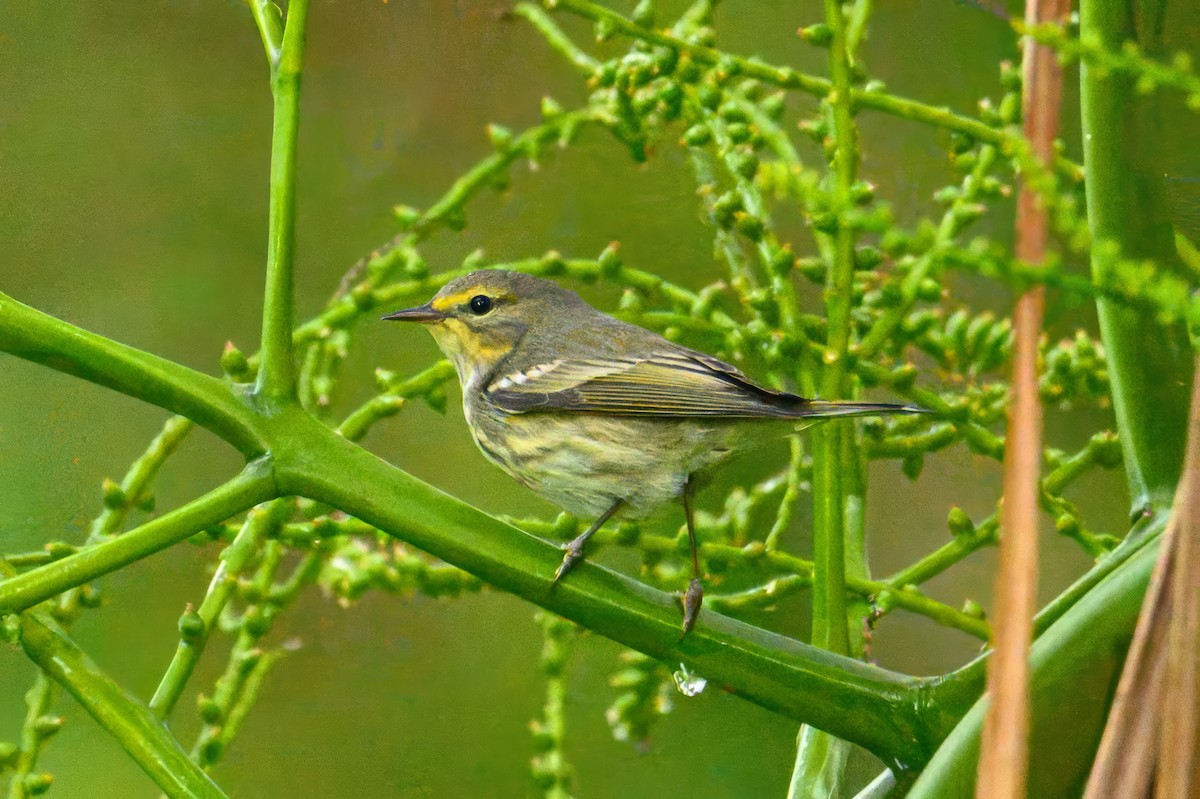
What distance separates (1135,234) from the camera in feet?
2.19

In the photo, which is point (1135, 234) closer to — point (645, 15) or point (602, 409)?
point (645, 15)

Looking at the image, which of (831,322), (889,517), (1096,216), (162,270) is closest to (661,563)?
(831,322)

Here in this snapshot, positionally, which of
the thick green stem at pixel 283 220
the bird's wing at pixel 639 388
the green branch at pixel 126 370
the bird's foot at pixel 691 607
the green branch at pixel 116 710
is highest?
the bird's wing at pixel 639 388

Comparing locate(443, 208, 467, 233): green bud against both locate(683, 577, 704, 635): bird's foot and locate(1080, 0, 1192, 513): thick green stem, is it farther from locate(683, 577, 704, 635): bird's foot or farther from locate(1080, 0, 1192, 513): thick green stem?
locate(1080, 0, 1192, 513): thick green stem

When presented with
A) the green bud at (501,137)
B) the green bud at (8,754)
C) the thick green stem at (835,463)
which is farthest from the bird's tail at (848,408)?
the green bud at (8,754)

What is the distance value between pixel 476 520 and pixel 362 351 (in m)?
0.81

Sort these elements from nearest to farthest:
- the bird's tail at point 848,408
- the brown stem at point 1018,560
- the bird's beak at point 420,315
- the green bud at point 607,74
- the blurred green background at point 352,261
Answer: the brown stem at point 1018,560
the bird's tail at point 848,408
the green bud at point 607,74
the bird's beak at point 420,315
the blurred green background at point 352,261

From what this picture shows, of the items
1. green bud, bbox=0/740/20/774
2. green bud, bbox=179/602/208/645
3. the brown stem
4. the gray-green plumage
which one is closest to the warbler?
the gray-green plumage

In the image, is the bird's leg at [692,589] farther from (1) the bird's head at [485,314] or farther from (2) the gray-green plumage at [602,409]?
(1) the bird's head at [485,314]

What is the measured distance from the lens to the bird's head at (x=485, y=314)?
1366mm

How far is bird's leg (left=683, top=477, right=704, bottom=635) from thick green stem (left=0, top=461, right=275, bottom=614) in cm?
24

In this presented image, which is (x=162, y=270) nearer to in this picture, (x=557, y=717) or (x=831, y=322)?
(x=557, y=717)

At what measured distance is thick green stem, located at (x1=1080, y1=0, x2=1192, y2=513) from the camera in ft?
2.17

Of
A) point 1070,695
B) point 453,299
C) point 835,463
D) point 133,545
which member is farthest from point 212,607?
point 453,299
